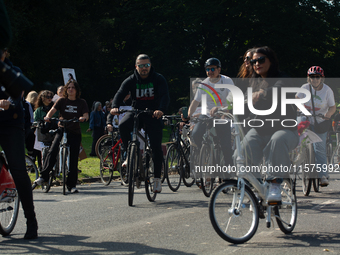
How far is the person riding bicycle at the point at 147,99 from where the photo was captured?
26.0 ft

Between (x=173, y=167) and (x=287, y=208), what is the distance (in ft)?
14.7

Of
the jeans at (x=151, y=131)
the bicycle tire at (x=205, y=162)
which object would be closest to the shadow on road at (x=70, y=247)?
the jeans at (x=151, y=131)

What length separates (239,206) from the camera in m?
5.02

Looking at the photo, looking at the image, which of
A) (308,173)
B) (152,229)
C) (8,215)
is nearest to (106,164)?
(308,173)

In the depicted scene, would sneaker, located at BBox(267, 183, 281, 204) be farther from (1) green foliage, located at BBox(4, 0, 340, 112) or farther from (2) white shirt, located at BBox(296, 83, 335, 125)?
(1) green foliage, located at BBox(4, 0, 340, 112)

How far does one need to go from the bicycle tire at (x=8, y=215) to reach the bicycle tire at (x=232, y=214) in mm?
2156

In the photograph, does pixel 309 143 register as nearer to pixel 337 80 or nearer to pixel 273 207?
pixel 273 207

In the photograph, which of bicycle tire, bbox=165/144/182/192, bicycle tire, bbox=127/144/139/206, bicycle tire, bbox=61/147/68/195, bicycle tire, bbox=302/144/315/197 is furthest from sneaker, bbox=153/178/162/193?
bicycle tire, bbox=302/144/315/197

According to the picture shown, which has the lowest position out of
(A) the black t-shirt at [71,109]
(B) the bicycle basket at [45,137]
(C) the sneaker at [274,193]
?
(C) the sneaker at [274,193]

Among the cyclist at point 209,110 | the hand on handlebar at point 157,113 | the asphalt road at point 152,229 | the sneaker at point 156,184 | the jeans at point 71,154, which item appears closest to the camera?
the asphalt road at point 152,229

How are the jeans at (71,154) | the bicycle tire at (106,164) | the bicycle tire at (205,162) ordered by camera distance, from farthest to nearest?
the bicycle tire at (106,164), the jeans at (71,154), the bicycle tire at (205,162)

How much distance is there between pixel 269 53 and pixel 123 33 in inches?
1515

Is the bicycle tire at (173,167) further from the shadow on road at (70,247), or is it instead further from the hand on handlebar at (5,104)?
the hand on handlebar at (5,104)

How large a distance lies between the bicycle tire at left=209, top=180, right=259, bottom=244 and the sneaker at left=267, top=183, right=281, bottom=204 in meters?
0.17
